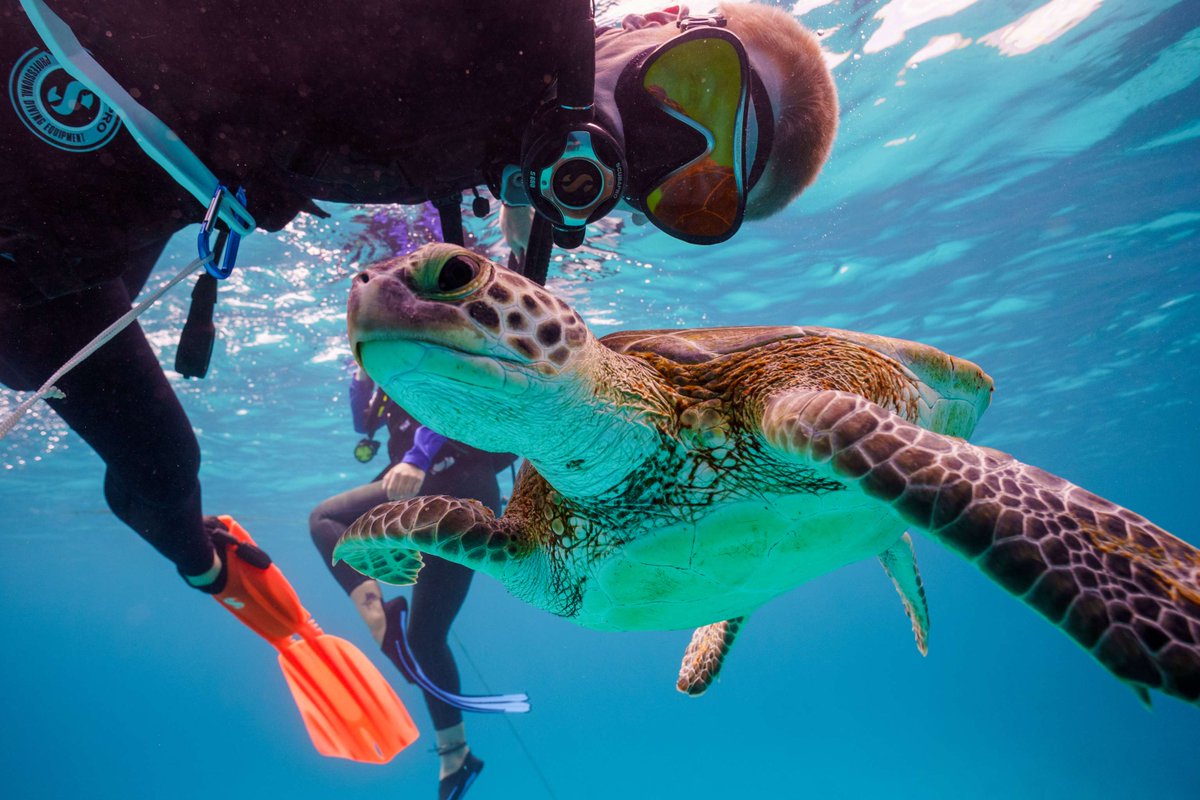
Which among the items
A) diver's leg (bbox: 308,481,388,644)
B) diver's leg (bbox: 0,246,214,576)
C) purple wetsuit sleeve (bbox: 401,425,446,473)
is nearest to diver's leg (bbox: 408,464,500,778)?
diver's leg (bbox: 308,481,388,644)

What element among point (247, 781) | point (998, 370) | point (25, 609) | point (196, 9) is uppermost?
point (196, 9)

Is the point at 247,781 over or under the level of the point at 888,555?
under

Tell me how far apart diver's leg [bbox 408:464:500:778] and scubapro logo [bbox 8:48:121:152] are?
3.92 meters

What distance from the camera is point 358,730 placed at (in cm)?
472

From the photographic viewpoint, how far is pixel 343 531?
5.04m

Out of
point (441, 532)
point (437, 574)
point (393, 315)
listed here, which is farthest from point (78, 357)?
point (437, 574)

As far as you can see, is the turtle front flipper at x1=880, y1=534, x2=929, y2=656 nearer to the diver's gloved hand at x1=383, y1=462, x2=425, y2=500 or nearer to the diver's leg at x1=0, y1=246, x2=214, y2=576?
the diver's gloved hand at x1=383, y1=462, x2=425, y2=500

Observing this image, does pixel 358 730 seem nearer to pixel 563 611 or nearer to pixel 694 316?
pixel 563 611

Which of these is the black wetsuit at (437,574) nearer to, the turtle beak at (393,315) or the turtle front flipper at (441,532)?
the turtle front flipper at (441,532)

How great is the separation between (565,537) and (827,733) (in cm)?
6285

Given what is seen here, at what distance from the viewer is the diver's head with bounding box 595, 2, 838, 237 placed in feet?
7.55

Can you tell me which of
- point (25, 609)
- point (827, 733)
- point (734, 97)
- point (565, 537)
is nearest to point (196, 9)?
point (734, 97)

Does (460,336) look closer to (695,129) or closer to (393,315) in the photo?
(393,315)

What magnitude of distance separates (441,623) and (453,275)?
4822 millimetres
